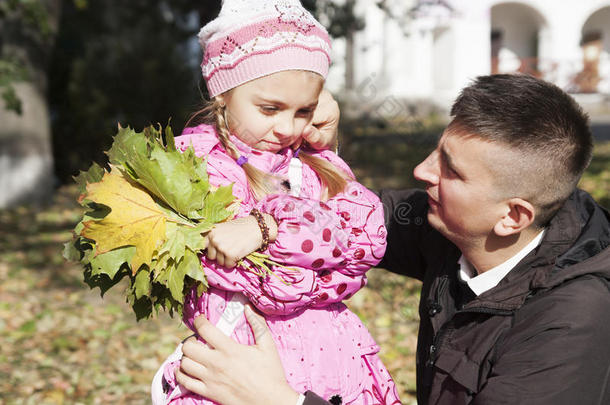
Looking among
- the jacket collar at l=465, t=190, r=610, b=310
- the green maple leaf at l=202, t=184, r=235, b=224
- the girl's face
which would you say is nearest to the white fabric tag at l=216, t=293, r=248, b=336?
the green maple leaf at l=202, t=184, r=235, b=224

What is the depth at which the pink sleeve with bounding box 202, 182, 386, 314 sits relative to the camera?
6.89 ft

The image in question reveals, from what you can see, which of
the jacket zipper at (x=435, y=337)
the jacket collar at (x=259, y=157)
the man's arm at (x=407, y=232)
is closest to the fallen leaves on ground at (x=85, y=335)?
the man's arm at (x=407, y=232)

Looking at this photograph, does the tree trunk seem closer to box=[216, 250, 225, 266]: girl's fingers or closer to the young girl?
the young girl

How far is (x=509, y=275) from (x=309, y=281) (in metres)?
0.69

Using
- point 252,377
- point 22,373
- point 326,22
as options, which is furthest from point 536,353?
point 326,22

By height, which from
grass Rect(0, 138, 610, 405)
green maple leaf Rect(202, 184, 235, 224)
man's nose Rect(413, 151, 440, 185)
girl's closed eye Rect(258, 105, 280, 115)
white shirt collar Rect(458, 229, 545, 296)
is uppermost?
girl's closed eye Rect(258, 105, 280, 115)

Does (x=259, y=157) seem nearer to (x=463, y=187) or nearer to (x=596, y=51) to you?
(x=463, y=187)

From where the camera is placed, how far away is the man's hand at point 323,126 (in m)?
2.49

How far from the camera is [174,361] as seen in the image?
2455mm

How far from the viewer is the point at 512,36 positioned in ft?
99.5

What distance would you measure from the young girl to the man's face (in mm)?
249

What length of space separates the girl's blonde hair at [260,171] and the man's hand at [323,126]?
69mm

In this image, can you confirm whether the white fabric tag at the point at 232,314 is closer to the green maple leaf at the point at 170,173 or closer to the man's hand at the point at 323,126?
the green maple leaf at the point at 170,173

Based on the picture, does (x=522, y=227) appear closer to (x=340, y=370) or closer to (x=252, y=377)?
(x=340, y=370)
